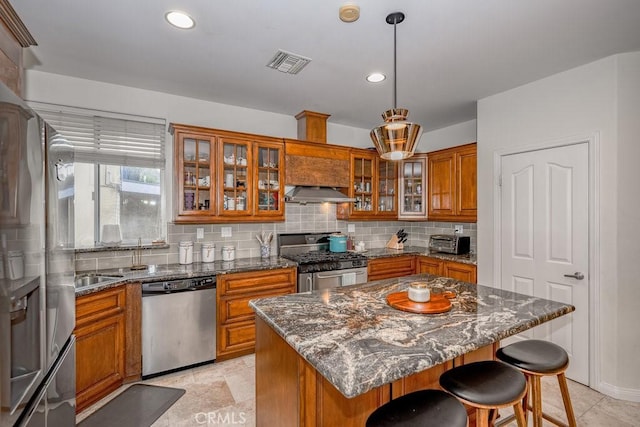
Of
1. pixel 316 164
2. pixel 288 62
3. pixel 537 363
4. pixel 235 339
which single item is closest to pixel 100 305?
pixel 235 339

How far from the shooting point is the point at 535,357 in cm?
172

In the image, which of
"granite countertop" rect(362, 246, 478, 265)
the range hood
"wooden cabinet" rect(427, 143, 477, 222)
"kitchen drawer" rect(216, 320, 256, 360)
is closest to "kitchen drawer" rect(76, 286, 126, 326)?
"kitchen drawer" rect(216, 320, 256, 360)

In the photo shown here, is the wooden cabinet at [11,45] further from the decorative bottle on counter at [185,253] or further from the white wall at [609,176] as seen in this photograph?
the white wall at [609,176]

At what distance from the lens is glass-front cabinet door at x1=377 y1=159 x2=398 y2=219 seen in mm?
4402

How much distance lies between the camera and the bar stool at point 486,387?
1.35 meters

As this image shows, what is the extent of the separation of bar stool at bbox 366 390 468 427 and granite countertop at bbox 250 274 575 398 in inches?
9.2

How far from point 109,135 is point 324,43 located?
228 cm

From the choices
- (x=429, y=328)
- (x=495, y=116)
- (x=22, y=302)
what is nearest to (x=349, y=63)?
(x=495, y=116)

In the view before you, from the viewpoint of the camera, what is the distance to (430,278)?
8.26ft

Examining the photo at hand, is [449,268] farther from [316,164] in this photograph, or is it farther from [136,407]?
[136,407]

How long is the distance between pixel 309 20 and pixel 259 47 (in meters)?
0.51

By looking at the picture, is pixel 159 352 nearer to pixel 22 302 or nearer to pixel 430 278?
pixel 22 302

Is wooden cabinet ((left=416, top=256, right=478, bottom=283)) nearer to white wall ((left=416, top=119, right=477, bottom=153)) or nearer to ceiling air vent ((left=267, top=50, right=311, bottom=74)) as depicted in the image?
white wall ((left=416, top=119, right=477, bottom=153))

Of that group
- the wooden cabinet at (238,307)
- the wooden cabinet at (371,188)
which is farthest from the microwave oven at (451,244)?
the wooden cabinet at (238,307)
